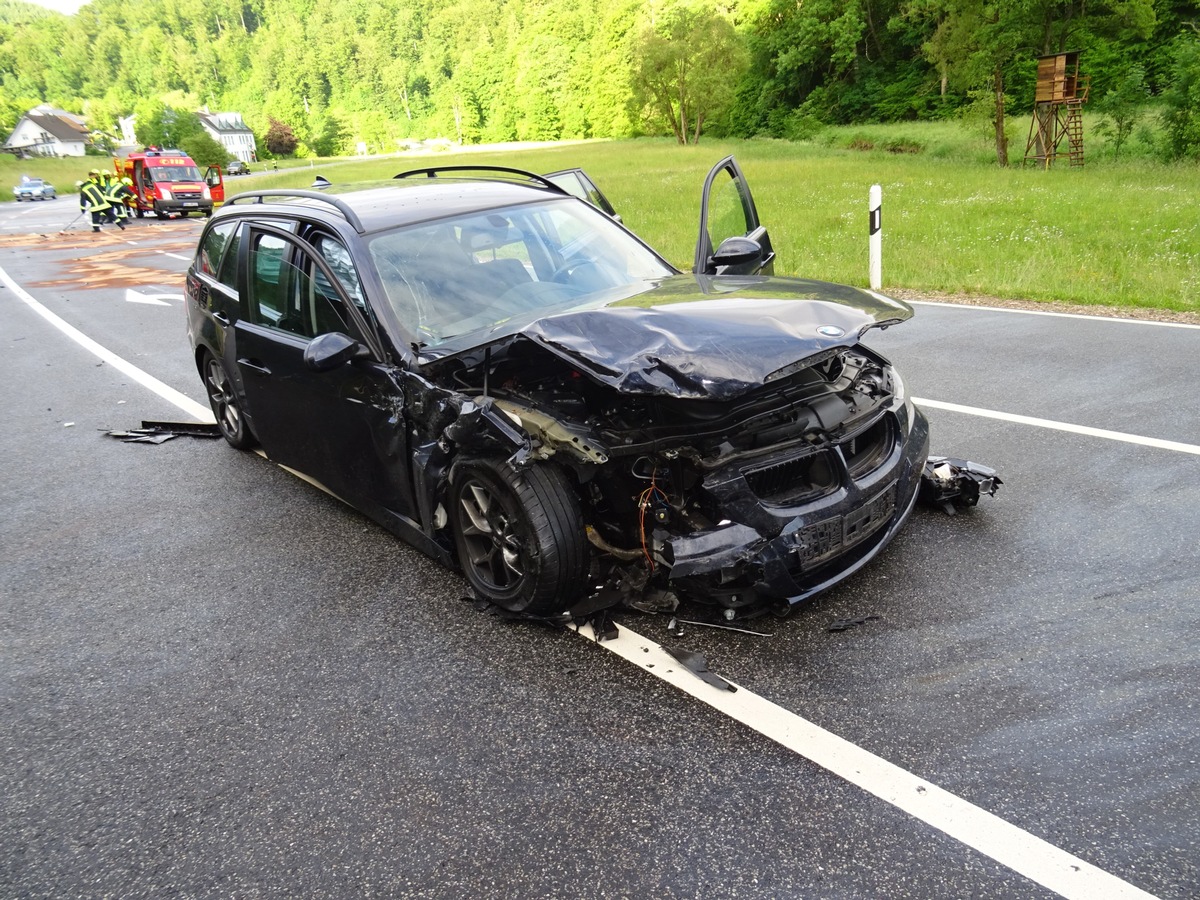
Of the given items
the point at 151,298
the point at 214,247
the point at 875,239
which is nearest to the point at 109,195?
the point at 151,298

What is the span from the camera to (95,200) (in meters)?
28.6

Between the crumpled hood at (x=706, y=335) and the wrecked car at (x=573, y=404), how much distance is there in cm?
1

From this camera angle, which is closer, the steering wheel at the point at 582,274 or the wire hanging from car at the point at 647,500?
the wire hanging from car at the point at 647,500

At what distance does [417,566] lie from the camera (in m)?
4.17

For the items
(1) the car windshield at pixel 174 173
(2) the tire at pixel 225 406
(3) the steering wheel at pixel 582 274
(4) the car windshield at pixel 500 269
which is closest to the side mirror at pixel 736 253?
(4) the car windshield at pixel 500 269

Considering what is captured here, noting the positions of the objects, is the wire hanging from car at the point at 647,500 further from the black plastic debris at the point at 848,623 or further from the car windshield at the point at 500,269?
the car windshield at the point at 500,269

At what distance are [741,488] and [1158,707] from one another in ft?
4.91

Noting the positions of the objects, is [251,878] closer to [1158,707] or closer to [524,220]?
[1158,707]

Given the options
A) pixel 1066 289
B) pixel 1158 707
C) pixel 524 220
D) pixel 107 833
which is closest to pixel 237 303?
pixel 524 220

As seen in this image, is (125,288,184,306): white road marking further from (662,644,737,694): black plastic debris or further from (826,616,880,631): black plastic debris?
(826,616,880,631): black plastic debris

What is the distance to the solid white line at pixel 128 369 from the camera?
711 centimetres

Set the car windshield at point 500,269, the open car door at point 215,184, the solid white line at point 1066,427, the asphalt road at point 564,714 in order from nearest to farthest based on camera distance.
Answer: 1. the asphalt road at point 564,714
2. the car windshield at point 500,269
3. the solid white line at point 1066,427
4. the open car door at point 215,184

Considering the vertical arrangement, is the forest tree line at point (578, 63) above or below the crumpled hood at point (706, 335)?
above

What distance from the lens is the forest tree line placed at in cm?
3200
